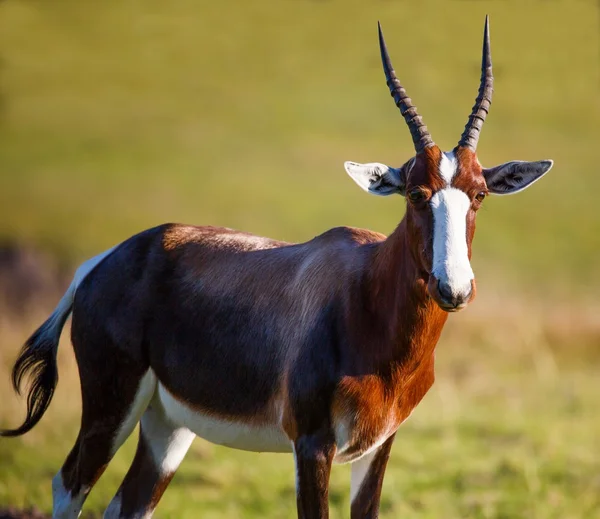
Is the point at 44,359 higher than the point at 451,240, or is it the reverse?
the point at 451,240

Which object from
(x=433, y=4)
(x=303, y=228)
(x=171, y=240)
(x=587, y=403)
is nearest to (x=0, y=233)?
(x=303, y=228)

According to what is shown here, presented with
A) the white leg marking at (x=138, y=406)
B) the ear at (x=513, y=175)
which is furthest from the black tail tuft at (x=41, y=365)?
the ear at (x=513, y=175)

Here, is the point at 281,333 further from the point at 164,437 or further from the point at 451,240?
the point at 451,240

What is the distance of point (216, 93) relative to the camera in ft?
199

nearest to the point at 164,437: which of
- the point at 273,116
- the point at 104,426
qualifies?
the point at 104,426

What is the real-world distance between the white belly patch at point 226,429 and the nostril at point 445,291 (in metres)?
1.84

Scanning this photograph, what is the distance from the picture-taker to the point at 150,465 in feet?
27.0

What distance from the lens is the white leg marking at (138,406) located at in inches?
320

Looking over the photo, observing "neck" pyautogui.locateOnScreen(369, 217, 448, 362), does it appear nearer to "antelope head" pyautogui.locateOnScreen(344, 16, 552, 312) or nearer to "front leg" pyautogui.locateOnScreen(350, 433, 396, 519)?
"antelope head" pyautogui.locateOnScreen(344, 16, 552, 312)

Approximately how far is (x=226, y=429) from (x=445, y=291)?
7.82 feet

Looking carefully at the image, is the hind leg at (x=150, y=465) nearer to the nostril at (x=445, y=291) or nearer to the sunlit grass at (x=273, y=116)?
the nostril at (x=445, y=291)

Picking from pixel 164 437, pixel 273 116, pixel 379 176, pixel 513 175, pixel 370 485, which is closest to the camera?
pixel 379 176

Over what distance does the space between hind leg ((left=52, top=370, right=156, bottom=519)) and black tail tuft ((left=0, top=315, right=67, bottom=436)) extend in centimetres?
76

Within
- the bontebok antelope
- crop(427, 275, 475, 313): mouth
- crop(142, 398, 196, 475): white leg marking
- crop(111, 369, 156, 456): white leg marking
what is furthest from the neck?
crop(142, 398, 196, 475): white leg marking
